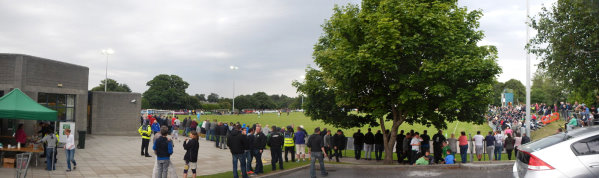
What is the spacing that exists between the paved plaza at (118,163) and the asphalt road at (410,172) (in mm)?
4083

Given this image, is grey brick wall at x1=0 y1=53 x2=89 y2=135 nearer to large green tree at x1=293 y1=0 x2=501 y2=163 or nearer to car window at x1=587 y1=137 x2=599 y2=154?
large green tree at x1=293 y1=0 x2=501 y2=163

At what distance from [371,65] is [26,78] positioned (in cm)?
1547

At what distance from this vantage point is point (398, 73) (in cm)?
1493

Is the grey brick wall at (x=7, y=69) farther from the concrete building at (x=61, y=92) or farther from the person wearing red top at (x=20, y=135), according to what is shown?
the person wearing red top at (x=20, y=135)

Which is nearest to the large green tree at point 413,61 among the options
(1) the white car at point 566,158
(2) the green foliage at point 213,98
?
(1) the white car at point 566,158

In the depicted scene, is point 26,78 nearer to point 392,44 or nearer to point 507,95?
point 392,44

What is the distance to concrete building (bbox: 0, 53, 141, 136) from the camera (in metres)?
17.4

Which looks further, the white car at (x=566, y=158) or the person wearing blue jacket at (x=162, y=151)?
the person wearing blue jacket at (x=162, y=151)

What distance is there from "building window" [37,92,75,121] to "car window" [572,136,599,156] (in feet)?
70.7

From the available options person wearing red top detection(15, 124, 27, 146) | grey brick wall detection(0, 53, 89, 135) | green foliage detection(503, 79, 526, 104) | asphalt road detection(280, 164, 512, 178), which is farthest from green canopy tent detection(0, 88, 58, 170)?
green foliage detection(503, 79, 526, 104)

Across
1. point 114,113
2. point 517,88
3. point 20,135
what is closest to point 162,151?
point 20,135

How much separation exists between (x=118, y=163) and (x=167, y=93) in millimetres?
82171

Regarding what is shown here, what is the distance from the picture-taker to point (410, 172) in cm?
1191

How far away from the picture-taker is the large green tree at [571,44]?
1265 centimetres
